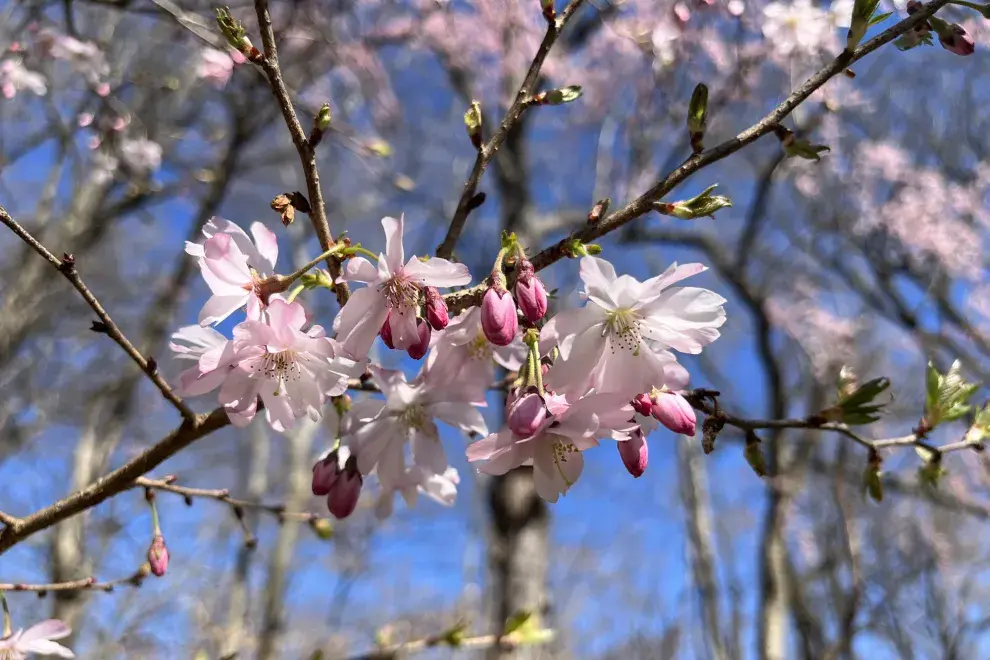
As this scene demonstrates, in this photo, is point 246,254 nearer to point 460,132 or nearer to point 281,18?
point 281,18

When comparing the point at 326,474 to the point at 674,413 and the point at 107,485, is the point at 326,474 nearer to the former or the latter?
the point at 107,485

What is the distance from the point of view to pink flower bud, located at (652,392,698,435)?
88 centimetres

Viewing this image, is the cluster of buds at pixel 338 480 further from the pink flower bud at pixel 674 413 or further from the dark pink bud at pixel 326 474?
the pink flower bud at pixel 674 413

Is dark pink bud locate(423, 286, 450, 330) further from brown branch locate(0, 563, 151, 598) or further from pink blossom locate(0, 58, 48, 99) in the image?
pink blossom locate(0, 58, 48, 99)

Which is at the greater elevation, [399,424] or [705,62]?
[705,62]

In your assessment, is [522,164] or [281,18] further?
[522,164]

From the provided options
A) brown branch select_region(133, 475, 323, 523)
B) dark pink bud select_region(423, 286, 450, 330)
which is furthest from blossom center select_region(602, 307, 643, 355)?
brown branch select_region(133, 475, 323, 523)

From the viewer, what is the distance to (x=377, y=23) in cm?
614

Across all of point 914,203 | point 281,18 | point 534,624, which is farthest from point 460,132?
point 534,624

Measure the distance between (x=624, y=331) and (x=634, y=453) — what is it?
0.16 metres

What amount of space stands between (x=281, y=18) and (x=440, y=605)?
13.0 meters

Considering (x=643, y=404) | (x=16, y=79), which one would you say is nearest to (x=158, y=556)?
(x=643, y=404)

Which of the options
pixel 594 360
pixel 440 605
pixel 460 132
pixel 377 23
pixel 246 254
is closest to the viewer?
pixel 594 360

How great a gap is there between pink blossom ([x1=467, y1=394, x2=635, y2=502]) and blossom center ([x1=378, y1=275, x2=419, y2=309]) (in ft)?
0.70
